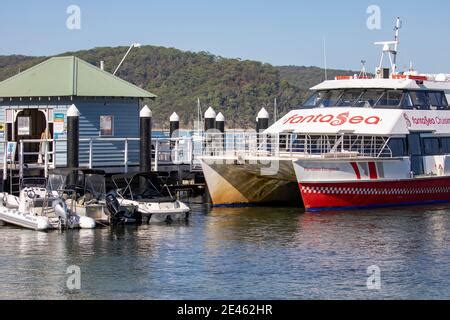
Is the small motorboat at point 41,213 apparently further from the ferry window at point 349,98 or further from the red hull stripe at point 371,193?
the ferry window at point 349,98

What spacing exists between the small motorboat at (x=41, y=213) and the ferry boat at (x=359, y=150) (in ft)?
19.2

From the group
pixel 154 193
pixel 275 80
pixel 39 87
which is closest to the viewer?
pixel 154 193

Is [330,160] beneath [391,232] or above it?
above

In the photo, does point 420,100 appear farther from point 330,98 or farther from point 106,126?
point 106,126

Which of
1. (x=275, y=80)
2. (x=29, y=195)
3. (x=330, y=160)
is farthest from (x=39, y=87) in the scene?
(x=275, y=80)

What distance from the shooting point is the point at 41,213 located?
2822 centimetres

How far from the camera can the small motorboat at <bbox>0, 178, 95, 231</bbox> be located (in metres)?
27.6

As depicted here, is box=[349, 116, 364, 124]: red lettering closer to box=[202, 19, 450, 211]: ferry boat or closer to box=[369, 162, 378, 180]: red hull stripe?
box=[202, 19, 450, 211]: ferry boat

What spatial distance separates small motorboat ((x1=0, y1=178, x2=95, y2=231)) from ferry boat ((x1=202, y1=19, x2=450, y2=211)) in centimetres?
584

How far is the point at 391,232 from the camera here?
2795cm

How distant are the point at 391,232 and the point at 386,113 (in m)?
6.17

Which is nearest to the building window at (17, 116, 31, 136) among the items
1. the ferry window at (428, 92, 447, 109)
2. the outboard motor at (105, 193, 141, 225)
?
the outboard motor at (105, 193, 141, 225)

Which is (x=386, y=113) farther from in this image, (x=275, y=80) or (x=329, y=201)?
(x=275, y=80)
